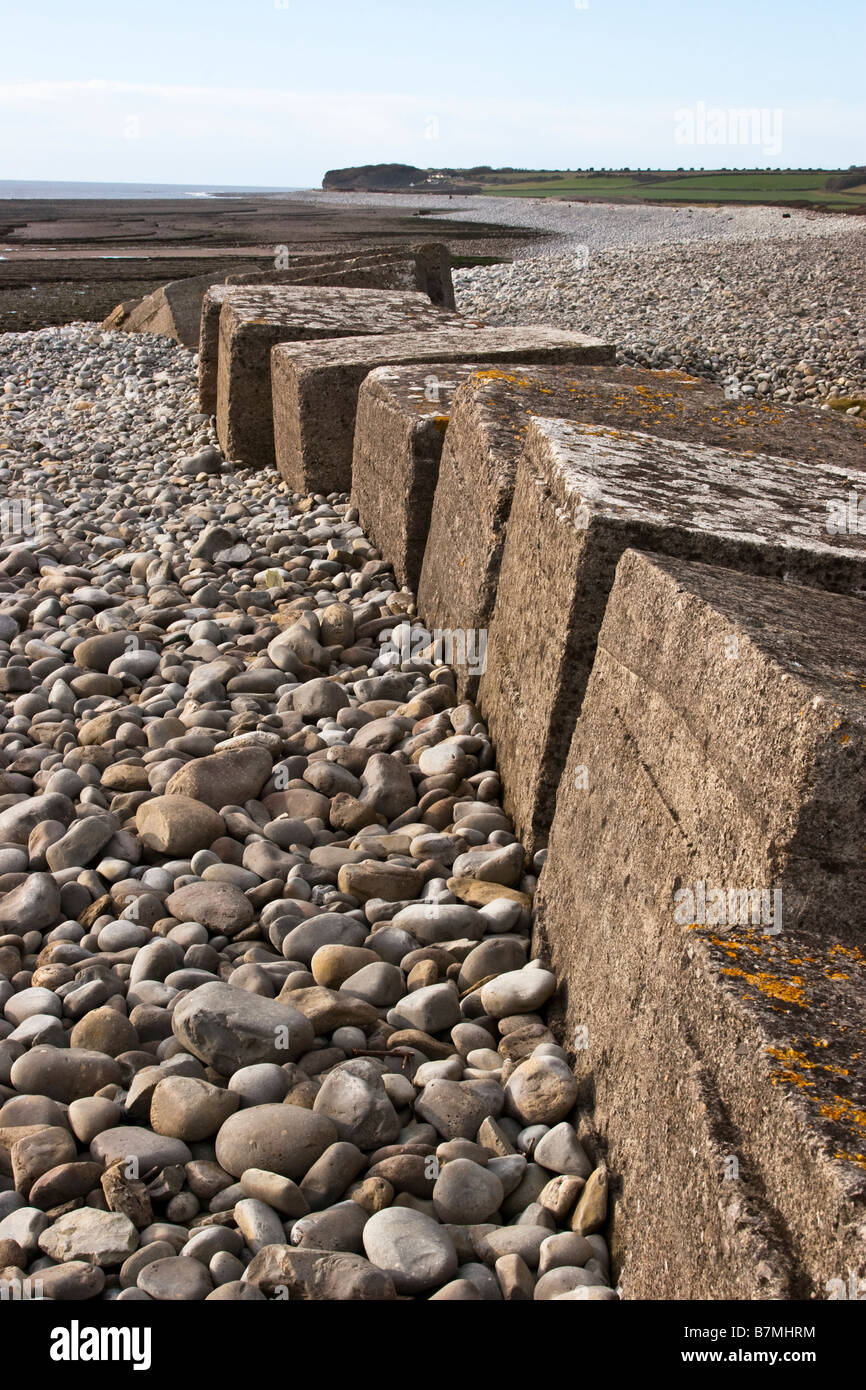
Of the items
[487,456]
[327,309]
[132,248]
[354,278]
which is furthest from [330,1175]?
[132,248]

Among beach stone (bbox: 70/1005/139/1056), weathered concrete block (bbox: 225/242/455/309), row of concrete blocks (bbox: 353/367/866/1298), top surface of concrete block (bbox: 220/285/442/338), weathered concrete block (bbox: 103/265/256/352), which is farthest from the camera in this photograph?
weathered concrete block (bbox: 103/265/256/352)

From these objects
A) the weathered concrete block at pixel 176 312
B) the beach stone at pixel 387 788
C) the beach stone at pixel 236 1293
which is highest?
the weathered concrete block at pixel 176 312

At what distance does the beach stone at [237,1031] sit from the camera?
2074mm

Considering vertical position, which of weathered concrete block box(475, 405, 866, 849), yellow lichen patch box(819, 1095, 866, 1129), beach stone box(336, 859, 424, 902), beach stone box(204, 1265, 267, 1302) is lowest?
beach stone box(204, 1265, 267, 1302)

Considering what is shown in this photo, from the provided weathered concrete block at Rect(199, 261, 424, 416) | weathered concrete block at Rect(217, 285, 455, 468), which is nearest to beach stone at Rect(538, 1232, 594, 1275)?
weathered concrete block at Rect(217, 285, 455, 468)

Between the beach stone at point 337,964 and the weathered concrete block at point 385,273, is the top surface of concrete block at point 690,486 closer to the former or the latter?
the beach stone at point 337,964

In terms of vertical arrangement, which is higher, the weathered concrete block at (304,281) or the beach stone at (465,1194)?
the weathered concrete block at (304,281)

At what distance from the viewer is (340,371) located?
516cm

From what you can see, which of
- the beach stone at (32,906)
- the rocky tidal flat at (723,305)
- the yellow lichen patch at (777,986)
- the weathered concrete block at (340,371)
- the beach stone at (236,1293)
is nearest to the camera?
the yellow lichen patch at (777,986)

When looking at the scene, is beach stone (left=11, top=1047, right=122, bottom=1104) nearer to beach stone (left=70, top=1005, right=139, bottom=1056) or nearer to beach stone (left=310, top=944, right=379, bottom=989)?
beach stone (left=70, top=1005, right=139, bottom=1056)

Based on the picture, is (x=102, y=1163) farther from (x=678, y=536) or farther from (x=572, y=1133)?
(x=678, y=536)

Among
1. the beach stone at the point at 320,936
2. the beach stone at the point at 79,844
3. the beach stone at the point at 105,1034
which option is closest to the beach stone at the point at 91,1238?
the beach stone at the point at 105,1034

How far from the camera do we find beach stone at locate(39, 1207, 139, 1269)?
1696 mm

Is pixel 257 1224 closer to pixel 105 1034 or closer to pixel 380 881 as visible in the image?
pixel 105 1034
